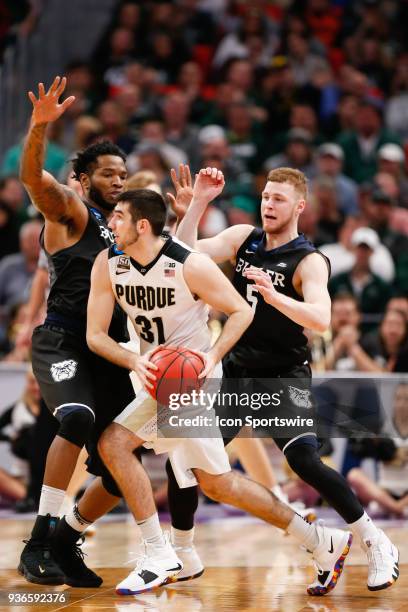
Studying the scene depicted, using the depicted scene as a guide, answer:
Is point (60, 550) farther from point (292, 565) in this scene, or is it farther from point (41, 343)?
point (292, 565)

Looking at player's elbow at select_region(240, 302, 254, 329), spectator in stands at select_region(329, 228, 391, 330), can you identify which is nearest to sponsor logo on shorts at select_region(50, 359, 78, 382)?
player's elbow at select_region(240, 302, 254, 329)

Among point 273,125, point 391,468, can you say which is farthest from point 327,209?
point 391,468

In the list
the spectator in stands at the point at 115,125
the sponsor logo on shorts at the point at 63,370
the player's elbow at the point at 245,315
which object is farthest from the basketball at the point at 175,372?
the spectator in stands at the point at 115,125

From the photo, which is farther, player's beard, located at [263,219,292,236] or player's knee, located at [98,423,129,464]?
player's beard, located at [263,219,292,236]

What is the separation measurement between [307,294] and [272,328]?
0.43 meters

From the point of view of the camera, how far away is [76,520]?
618 centimetres

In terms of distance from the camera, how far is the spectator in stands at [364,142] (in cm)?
1340

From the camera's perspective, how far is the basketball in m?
Result: 5.52

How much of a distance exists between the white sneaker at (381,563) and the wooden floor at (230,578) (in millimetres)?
77

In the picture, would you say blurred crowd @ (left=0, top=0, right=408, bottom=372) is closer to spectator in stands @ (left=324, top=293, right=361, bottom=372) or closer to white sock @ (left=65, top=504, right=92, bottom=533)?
spectator in stands @ (left=324, top=293, right=361, bottom=372)

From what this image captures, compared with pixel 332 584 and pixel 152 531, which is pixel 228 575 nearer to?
pixel 332 584

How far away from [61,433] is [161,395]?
601 mm

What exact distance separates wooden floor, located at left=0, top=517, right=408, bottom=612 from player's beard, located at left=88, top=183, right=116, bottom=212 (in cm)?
209

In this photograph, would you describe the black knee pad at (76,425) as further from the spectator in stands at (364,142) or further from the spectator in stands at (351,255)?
the spectator in stands at (364,142)
